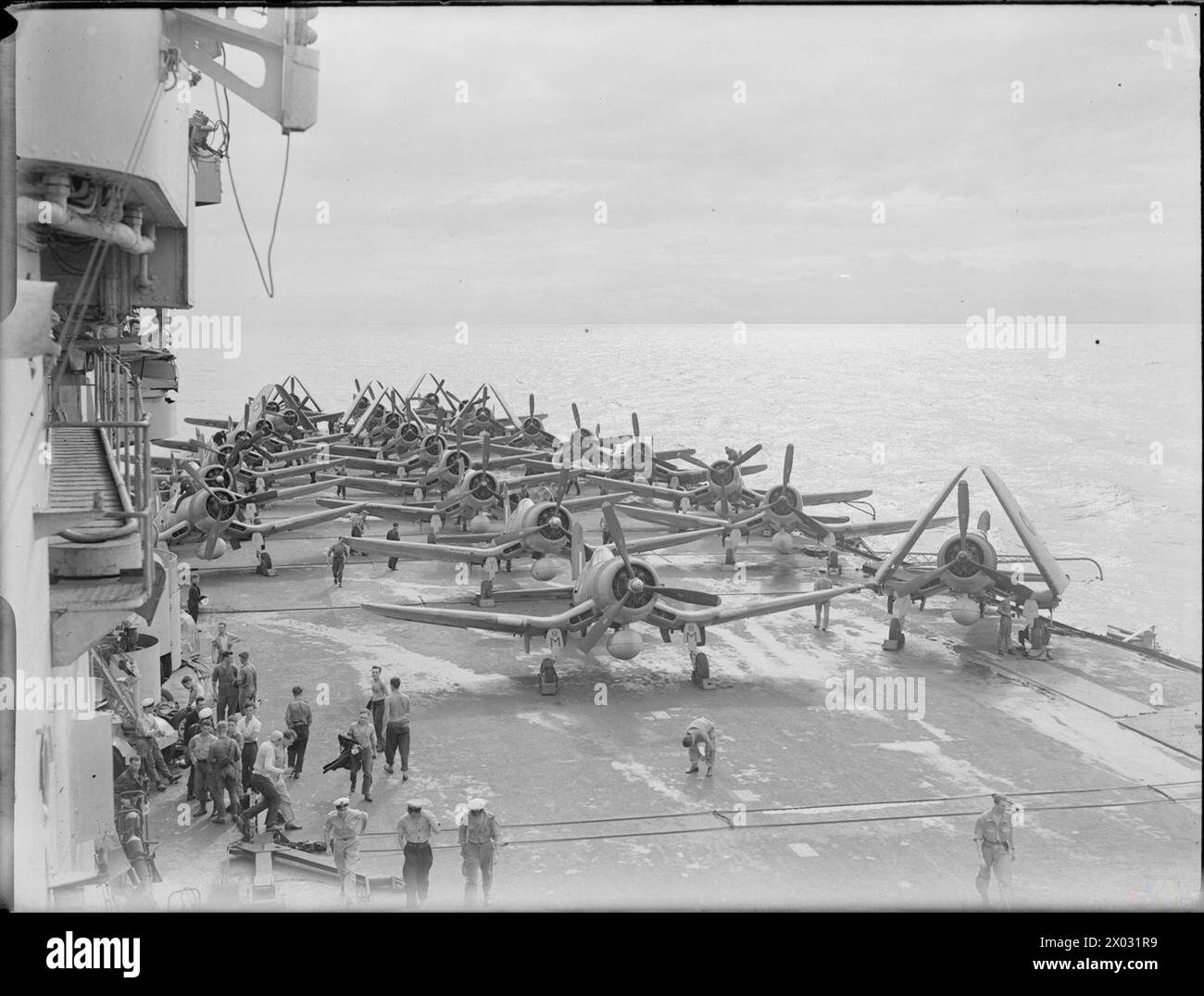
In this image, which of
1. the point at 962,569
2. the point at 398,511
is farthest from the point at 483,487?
the point at 962,569

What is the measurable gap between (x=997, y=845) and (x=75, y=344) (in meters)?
12.8

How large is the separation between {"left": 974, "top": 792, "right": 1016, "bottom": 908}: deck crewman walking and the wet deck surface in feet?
1.73

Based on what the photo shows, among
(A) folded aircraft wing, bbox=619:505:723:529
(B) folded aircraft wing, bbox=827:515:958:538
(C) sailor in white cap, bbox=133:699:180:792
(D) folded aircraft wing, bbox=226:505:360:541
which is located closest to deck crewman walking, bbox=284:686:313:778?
(C) sailor in white cap, bbox=133:699:180:792

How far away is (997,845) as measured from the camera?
12.6 meters

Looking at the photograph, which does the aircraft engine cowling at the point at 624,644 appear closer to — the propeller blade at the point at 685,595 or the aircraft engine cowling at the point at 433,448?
the propeller blade at the point at 685,595

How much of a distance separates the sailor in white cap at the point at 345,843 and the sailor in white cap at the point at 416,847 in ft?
2.41

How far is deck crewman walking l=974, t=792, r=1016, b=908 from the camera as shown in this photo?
1261 centimetres

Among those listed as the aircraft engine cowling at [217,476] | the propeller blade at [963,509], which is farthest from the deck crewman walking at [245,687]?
the aircraft engine cowling at [217,476]

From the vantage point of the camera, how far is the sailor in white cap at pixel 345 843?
41.2 ft

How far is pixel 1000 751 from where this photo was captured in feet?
60.4

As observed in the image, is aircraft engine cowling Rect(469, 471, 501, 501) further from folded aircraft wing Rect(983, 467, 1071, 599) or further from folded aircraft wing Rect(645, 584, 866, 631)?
folded aircraft wing Rect(983, 467, 1071, 599)

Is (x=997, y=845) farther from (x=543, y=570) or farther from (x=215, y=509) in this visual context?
(x=215, y=509)

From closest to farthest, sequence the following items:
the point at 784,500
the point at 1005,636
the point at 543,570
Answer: the point at 1005,636 < the point at 543,570 < the point at 784,500

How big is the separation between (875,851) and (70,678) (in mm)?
10177
